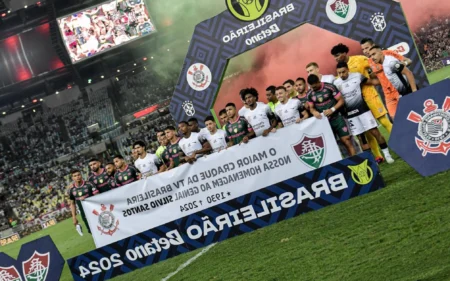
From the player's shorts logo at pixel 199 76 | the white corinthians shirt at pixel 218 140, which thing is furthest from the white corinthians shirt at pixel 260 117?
the player's shorts logo at pixel 199 76

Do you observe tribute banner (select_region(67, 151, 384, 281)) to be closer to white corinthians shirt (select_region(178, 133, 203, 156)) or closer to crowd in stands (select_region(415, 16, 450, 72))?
white corinthians shirt (select_region(178, 133, 203, 156))

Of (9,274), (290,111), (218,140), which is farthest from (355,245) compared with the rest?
(9,274)

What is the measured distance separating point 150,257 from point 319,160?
2.77m

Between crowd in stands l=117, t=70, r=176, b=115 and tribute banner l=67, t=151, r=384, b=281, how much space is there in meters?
34.8

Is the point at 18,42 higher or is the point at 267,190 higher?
the point at 18,42

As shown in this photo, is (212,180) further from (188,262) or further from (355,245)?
(355,245)

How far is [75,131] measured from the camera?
4309cm

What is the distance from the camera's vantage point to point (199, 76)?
602 inches

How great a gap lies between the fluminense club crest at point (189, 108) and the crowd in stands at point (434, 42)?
608 inches

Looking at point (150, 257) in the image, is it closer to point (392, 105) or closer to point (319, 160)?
point (319, 160)

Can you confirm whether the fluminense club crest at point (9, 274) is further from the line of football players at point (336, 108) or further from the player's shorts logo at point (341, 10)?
the player's shorts logo at point (341, 10)

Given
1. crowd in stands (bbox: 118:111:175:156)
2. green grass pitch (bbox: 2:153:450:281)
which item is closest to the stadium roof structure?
green grass pitch (bbox: 2:153:450:281)

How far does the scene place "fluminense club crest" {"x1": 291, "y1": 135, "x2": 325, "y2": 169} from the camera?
891cm

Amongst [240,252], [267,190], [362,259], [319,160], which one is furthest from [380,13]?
[362,259]
